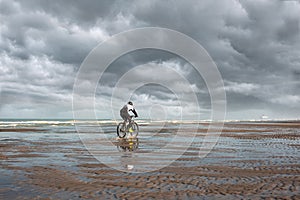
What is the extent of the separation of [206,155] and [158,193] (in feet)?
22.3

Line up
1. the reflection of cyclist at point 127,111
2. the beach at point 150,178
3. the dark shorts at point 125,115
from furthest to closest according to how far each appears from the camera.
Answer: the dark shorts at point 125,115 < the reflection of cyclist at point 127,111 < the beach at point 150,178

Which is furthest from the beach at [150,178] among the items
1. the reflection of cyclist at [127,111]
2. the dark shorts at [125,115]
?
the dark shorts at [125,115]

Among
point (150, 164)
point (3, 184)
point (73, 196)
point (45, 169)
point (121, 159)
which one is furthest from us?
point (121, 159)

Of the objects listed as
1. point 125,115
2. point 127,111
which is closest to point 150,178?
point 127,111

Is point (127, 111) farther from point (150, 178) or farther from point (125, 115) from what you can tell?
point (150, 178)

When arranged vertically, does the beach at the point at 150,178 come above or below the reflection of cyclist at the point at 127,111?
below

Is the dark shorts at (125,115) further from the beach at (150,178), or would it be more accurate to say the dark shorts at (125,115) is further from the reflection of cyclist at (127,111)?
the beach at (150,178)

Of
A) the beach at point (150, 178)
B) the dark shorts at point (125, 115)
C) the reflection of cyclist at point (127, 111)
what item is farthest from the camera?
the dark shorts at point (125, 115)

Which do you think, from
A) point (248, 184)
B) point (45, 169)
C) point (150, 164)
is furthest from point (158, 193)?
point (45, 169)

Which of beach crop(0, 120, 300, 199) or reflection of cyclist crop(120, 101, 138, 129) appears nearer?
beach crop(0, 120, 300, 199)

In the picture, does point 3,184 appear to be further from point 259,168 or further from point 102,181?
point 259,168

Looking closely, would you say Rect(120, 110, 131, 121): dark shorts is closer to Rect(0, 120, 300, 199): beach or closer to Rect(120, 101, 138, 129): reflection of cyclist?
Rect(120, 101, 138, 129): reflection of cyclist

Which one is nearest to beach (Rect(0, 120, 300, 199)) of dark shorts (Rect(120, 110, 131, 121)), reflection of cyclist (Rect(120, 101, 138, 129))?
reflection of cyclist (Rect(120, 101, 138, 129))

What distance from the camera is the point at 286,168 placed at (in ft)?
31.8
